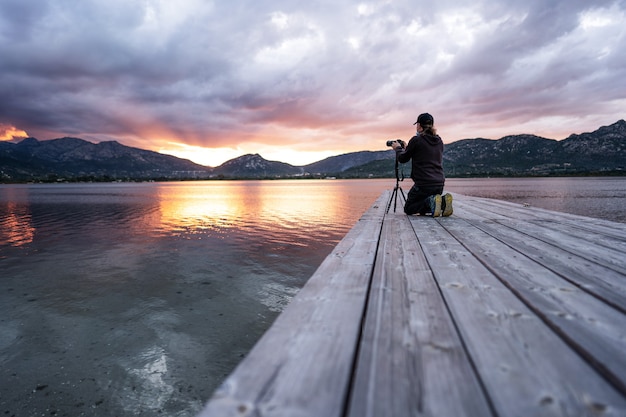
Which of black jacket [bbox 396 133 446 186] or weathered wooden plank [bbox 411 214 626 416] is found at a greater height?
black jacket [bbox 396 133 446 186]

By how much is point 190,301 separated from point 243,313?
147 cm

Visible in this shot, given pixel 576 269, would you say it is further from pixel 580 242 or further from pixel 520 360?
pixel 520 360

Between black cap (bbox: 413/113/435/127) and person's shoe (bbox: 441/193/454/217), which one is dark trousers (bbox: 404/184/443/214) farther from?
black cap (bbox: 413/113/435/127)

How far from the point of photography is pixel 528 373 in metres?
1.41

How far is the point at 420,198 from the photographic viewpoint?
7.96m

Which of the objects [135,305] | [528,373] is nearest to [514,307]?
[528,373]

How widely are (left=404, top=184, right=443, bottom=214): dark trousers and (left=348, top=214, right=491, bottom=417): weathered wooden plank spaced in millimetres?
5433

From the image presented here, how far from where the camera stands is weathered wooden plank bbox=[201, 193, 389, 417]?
3.95 feet

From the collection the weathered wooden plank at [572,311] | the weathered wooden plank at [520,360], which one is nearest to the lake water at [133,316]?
the weathered wooden plank at [520,360]

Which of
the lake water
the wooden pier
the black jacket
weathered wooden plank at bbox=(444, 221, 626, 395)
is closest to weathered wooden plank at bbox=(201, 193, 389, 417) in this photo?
the wooden pier

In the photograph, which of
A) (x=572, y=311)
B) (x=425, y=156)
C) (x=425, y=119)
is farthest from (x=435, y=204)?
(x=572, y=311)

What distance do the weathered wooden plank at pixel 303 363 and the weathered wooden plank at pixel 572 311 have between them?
1.18 m

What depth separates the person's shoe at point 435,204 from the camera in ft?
25.2

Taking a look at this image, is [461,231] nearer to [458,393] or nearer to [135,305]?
[458,393]
